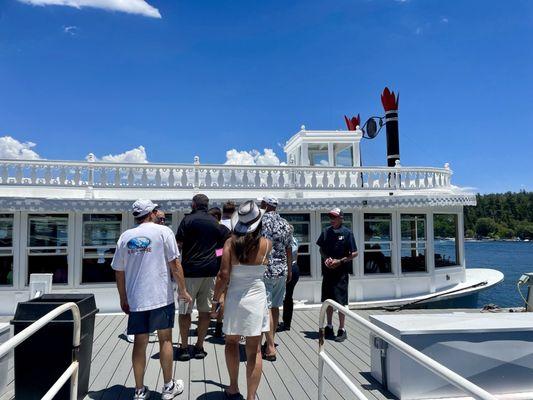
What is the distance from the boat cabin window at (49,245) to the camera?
310 inches

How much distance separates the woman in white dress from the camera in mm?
3227

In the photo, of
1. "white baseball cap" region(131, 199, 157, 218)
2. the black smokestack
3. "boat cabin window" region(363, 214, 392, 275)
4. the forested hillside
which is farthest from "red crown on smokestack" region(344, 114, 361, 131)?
the forested hillside

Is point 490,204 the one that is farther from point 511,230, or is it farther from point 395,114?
point 395,114

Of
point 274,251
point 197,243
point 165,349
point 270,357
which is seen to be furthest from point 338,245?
point 165,349

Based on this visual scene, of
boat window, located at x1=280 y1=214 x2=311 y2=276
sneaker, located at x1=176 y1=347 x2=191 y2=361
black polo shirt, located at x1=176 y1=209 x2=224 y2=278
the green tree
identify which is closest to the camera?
black polo shirt, located at x1=176 y1=209 x2=224 y2=278

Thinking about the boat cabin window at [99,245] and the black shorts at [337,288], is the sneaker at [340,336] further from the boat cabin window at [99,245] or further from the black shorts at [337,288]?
the boat cabin window at [99,245]

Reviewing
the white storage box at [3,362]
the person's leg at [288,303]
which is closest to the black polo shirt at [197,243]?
the white storage box at [3,362]

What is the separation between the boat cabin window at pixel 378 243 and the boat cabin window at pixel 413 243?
1.38ft

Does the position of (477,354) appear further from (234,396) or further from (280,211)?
(280,211)

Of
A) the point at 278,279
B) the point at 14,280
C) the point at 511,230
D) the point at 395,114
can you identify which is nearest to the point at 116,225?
the point at 14,280

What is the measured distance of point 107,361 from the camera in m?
4.89

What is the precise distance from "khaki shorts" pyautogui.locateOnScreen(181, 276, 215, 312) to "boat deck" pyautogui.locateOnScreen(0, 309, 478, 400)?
2.31ft

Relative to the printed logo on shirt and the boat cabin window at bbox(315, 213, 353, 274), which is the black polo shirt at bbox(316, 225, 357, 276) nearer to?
the printed logo on shirt

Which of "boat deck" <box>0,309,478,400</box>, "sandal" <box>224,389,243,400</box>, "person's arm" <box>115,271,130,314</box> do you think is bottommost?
"boat deck" <box>0,309,478,400</box>
